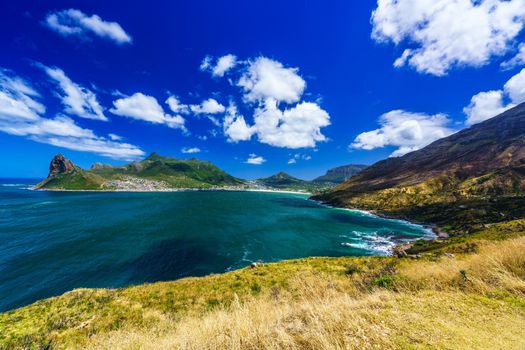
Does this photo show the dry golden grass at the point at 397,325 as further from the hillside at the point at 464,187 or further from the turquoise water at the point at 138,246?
the hillside at the point at 464,187

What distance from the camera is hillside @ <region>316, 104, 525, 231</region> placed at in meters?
74.2

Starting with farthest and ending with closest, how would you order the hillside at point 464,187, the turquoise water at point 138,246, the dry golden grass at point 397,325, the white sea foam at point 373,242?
the hillside at point 464,187, the white sea foam at point 373,242, the turquoise water at point 138,246, the dry golden grass at point 397,325

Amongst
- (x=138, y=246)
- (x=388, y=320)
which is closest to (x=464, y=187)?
(x=388, y=320)

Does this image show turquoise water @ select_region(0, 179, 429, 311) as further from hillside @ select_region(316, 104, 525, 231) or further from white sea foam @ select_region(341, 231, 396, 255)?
hillside @ select_region(316, 104, 525, 231)

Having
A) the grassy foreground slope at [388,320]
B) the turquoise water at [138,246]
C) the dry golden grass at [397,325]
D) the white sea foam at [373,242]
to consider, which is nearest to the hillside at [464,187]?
the white sea foam at [373,242]

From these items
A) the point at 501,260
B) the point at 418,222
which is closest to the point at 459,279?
the point at 501,260

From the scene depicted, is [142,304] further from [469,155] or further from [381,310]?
[469,155]

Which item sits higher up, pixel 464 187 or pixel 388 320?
pixel 464 187

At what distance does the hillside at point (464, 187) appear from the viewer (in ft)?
244

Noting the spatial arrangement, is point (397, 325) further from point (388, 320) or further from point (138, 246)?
point (138, 246)

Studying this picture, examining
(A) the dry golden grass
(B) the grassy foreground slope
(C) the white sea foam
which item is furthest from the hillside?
(A) the dry golden grass

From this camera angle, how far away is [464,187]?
11225 centimetres

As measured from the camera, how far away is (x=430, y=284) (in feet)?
28.4

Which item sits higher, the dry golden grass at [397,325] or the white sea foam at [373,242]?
the dry golden grass at [397,325]
